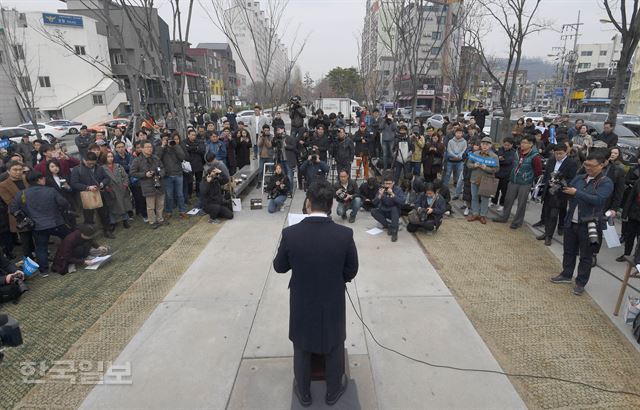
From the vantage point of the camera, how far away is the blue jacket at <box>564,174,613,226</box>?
4.28 metres

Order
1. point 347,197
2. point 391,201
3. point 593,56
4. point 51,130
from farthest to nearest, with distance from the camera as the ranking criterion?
point 593,56
point 51,130
point 347,197
point 391,201

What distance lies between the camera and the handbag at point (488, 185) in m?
7.05

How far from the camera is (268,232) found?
6.91 m

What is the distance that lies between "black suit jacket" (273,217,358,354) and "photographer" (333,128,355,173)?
7.04m

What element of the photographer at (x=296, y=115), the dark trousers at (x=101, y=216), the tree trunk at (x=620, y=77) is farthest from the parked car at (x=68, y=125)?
the tree trunk at (x=620, y=77)

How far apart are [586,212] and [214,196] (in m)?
6.24

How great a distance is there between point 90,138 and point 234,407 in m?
10.0

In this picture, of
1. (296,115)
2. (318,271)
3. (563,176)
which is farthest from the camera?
(296,115)

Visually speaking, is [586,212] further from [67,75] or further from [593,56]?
[593,56]

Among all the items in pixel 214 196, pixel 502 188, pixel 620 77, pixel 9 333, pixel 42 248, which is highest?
pixel 620 77

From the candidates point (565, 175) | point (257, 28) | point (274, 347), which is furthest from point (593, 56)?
point (274, 347)

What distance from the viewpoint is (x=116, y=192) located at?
693cm

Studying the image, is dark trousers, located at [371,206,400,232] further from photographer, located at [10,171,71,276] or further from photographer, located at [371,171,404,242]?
photographer, located at [10,171,71,276]

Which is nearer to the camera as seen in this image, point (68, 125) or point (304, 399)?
point (304, 399)
